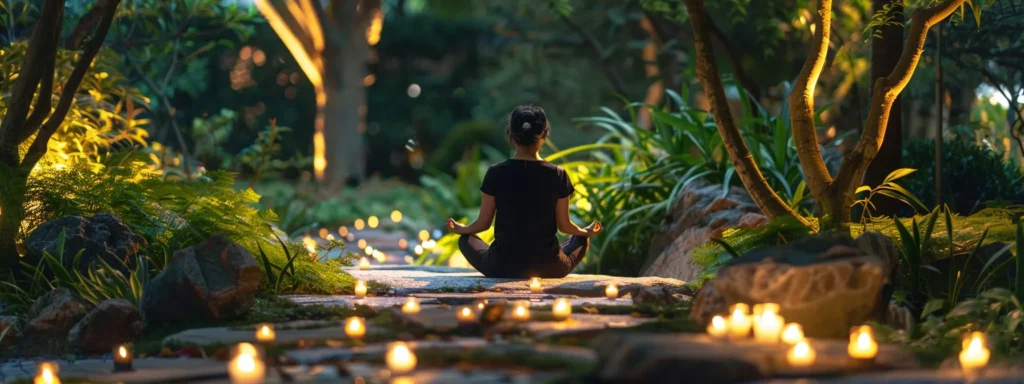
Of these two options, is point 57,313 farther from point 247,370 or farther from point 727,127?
point 727,127

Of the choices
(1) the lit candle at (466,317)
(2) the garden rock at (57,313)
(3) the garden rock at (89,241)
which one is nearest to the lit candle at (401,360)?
(1) the lit candle at (466,317)

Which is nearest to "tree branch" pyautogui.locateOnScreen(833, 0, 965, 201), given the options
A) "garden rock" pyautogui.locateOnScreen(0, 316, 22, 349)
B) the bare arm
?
the bare arm

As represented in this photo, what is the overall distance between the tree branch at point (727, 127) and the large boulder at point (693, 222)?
3.48 ft

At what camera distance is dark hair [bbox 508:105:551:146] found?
5895 mm

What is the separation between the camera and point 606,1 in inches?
643

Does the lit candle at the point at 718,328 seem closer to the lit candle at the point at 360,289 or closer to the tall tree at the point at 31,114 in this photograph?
the lit candle at the point at 360,289

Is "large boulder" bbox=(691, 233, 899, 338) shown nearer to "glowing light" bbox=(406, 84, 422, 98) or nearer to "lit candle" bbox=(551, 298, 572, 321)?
"lit candle" bbox=(551, 298, 572, 321)

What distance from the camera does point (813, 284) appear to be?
387 cm

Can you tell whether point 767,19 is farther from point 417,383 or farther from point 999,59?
point 417,383

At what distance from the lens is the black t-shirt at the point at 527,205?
5977 millimetres

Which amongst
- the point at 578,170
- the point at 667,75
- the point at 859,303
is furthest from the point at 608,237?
the point at 667,75

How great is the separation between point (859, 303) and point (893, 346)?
21cm

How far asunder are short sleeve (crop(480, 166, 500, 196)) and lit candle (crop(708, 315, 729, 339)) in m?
2.32

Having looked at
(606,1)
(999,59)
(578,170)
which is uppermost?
(606,1)
